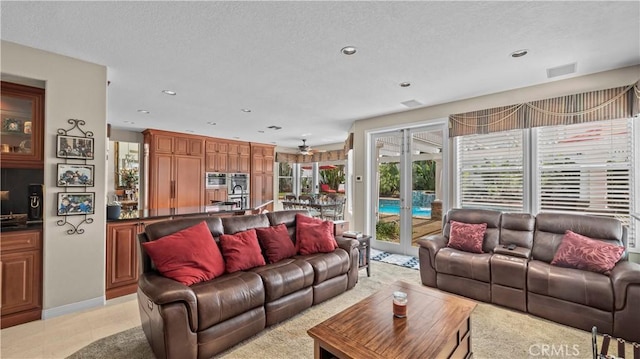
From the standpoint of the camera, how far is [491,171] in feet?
13.4

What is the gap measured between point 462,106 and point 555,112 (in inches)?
44.8

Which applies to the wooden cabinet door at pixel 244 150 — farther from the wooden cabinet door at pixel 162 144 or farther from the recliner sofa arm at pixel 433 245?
the recliner sofa arm at pixel 433 245

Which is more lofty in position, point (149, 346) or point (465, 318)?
point (465, 318)

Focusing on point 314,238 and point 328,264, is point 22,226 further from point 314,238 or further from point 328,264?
point 328,264

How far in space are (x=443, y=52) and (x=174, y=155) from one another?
6.28 metres

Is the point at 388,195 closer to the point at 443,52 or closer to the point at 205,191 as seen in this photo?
the point at 443,52

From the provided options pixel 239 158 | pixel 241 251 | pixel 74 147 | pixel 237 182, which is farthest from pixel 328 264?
pixel 239 158

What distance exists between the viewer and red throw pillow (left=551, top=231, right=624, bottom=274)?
2588 mm

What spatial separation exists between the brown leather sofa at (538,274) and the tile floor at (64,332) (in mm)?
3369

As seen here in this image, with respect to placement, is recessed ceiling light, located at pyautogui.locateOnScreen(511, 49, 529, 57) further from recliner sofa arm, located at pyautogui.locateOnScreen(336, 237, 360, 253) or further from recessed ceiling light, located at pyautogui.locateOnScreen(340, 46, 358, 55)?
recliner sofa arm, located at pyautogui.locateOnScreen(336, 237, 360, 253)

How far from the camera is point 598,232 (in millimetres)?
2906

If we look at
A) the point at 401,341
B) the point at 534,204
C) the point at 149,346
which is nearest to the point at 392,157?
the point at 534,204

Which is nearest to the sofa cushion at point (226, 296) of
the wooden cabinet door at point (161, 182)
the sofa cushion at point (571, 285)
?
the sofa cushion at point (571, 285)

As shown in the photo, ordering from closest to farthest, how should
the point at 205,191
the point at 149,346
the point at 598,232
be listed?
the point at 149,346
the point at 598,232
the point at 205,191
